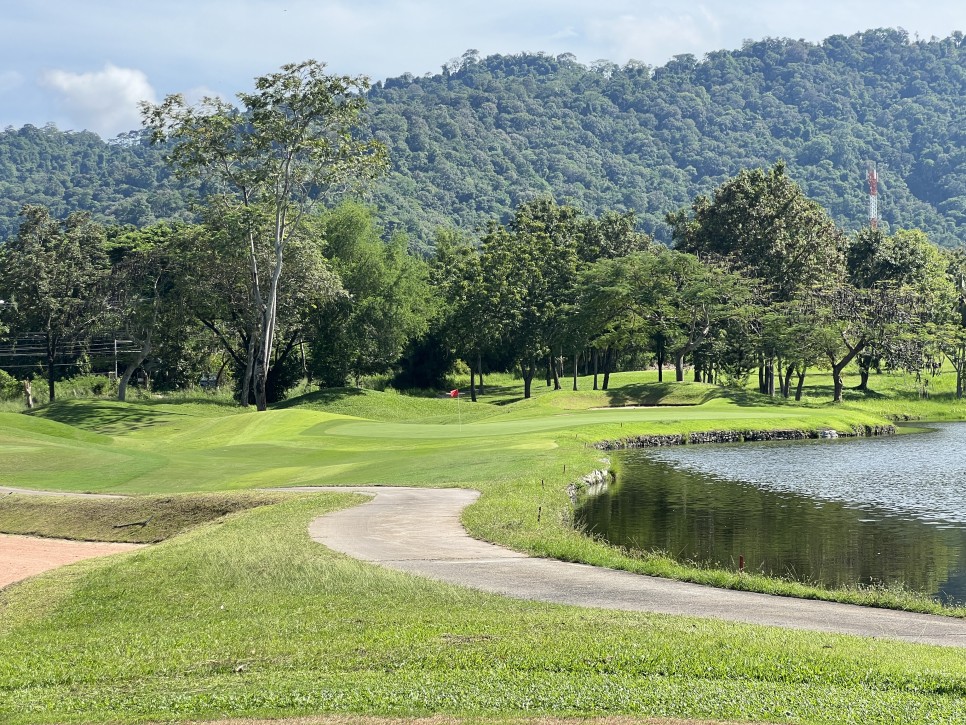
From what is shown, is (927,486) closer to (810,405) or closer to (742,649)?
(742,649)

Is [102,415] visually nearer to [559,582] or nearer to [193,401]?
[193,401]

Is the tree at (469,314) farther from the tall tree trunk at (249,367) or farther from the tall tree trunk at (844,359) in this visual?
the tall tree trunk at (844,359)

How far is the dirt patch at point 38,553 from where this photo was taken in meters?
27.4

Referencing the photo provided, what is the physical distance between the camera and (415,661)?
13977 millimetres

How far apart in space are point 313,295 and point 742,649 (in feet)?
218

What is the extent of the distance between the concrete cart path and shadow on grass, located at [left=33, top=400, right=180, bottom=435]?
41.4 metres

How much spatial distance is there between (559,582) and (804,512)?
1524cm

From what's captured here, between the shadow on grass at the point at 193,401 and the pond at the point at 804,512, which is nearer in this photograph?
the pond at the point at 804,512

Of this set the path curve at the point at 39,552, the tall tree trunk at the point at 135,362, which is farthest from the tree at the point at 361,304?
the path curve at the point at 39,552

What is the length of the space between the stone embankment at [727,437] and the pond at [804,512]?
10.8 ft

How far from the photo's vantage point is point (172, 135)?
7338 cm

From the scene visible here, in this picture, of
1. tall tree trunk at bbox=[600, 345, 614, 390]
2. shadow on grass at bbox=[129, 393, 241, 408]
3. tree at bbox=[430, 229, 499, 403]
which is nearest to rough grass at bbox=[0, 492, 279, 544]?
shadow on grass at bbox=[129, 393, 241, 408]

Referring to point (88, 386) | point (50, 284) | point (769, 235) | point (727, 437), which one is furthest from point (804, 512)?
point (88, 386)

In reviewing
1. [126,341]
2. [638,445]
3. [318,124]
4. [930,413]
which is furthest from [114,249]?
[930,413]
